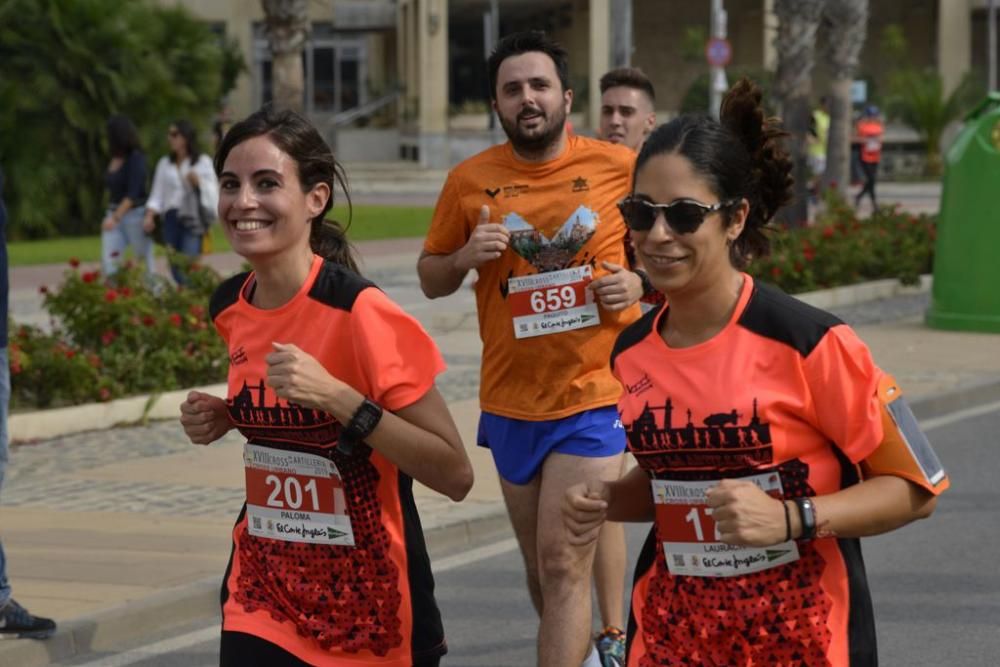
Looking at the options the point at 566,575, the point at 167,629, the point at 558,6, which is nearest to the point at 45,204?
the point at 167,629

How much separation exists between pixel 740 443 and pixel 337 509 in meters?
0.95

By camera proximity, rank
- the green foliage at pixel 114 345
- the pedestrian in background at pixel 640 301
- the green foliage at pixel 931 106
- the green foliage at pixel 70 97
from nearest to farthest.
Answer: the pedestrian in background at pixel 640 301
the green foliage at pixel 114 345
the green foliage at pixel 70 97
the green foliage at pixel 931 106

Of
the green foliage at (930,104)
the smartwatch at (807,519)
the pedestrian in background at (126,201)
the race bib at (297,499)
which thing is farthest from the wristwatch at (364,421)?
the green foliage at (930,104)

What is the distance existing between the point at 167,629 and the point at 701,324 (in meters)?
4.21

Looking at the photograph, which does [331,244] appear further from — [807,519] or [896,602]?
[896,602]

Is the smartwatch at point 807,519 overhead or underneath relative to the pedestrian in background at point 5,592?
overhead

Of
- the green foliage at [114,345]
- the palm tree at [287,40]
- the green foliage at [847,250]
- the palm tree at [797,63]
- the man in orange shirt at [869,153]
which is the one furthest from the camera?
the man in orange shirt at [869,153]

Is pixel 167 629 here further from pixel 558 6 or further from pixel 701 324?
pixel 558 6

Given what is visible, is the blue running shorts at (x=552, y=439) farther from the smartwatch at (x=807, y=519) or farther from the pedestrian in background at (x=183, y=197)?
the pedestrian in background at (x=183, y=197)

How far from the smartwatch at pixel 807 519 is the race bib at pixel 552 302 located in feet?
8.12

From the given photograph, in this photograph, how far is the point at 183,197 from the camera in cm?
1755

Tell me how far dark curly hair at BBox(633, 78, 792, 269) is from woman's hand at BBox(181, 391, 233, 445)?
119cm

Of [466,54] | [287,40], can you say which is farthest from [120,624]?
[466,54]

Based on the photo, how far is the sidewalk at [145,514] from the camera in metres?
Answer: 7.47
